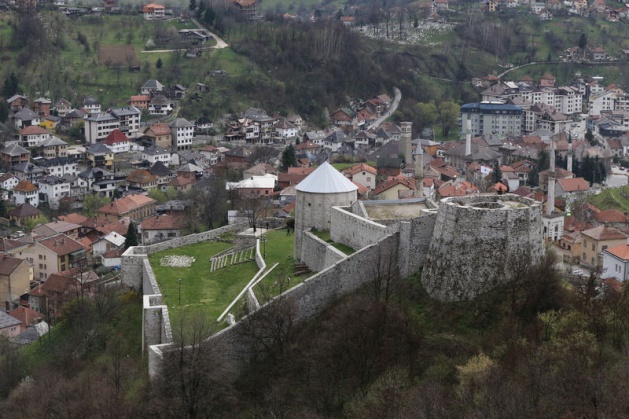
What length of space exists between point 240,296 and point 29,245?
24.1m

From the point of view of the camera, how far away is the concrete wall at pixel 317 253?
76.0ft

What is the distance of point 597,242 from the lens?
126ft

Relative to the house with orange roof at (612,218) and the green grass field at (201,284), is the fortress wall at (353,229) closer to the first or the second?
the green grass field at (201,284)

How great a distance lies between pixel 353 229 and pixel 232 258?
18.9 feet

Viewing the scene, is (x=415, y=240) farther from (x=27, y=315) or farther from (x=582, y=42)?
(x=582, y=42)

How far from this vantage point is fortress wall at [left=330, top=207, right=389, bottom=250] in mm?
22625

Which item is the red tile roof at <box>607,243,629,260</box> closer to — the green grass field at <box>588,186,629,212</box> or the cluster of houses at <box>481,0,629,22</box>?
the green grass field at <box>588,186,629,212</box>

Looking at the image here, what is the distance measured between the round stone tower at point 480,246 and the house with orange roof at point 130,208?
3316cm

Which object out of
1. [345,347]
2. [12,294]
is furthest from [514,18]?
[345,347]

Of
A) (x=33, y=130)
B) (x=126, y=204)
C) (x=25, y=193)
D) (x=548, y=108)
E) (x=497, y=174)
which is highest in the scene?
(x=548, y=108)

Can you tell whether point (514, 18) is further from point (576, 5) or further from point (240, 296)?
point (240, 296)

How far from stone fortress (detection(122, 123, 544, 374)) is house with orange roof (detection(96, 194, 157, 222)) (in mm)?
24820

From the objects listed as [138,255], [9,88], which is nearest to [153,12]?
[9,88]

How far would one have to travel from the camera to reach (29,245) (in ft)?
147
